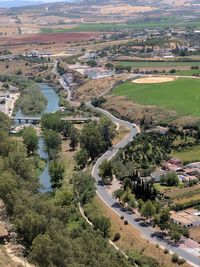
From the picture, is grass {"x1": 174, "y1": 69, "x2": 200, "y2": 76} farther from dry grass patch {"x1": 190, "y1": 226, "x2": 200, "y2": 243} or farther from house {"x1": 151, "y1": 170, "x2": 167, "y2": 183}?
dry grass patch {"x1": 190, "y1": 226, "x2": 200, "y2": 243}

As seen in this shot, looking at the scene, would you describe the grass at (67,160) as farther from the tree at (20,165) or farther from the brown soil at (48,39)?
the brown soil at (48,39)

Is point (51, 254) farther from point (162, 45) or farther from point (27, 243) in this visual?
point (162, 45)

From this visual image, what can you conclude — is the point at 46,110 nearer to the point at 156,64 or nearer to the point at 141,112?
the point at 141,112

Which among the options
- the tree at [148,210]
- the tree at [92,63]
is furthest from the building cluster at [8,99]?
the tree at [148,210]

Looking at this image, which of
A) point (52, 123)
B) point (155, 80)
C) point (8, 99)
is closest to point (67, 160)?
point (52, 123)

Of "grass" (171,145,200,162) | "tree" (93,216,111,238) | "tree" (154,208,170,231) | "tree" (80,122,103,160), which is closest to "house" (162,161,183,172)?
"grass" (171,145,200,162)

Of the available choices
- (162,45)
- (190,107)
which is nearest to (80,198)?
(190,107)
